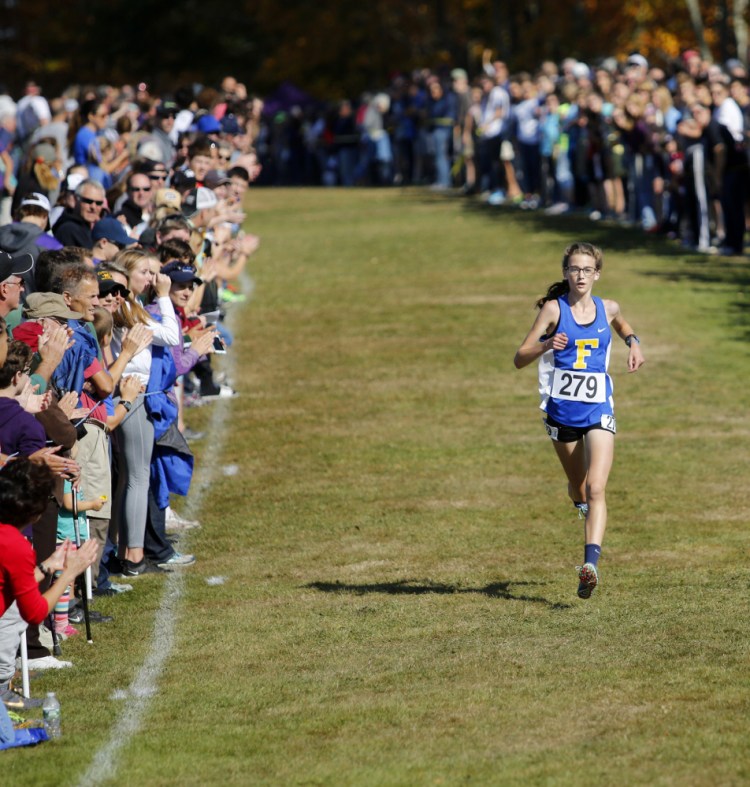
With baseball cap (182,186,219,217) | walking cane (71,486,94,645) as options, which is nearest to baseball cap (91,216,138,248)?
baseball cap (182,186,219,217)

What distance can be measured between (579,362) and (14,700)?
4009 millimetres

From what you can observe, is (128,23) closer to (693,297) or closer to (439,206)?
→ (439,206)

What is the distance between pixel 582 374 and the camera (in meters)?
10.7

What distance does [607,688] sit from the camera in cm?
867

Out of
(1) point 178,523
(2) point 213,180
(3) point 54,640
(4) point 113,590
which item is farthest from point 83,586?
(2) point 213,180

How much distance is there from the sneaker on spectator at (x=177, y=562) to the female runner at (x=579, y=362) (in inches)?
109

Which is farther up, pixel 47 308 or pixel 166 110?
pixel 166 110

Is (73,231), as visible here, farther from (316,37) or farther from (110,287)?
(316,37)

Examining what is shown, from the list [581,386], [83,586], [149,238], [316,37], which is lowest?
[83,586]

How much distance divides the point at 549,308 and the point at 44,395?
3.22 meters

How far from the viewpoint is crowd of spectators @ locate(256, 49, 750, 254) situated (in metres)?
25.2

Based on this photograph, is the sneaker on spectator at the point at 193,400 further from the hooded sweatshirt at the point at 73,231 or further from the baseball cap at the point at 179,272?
the baseball cap at the point at 179,272

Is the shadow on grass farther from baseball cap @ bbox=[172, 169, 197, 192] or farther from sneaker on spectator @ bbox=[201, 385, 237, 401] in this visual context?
baseball cap @ bbox=[172, 169, 197, 192]

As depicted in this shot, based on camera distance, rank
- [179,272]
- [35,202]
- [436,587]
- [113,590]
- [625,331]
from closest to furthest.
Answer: [625,331] → [436,587] → [113,590] → [179,272] → [35,202]
